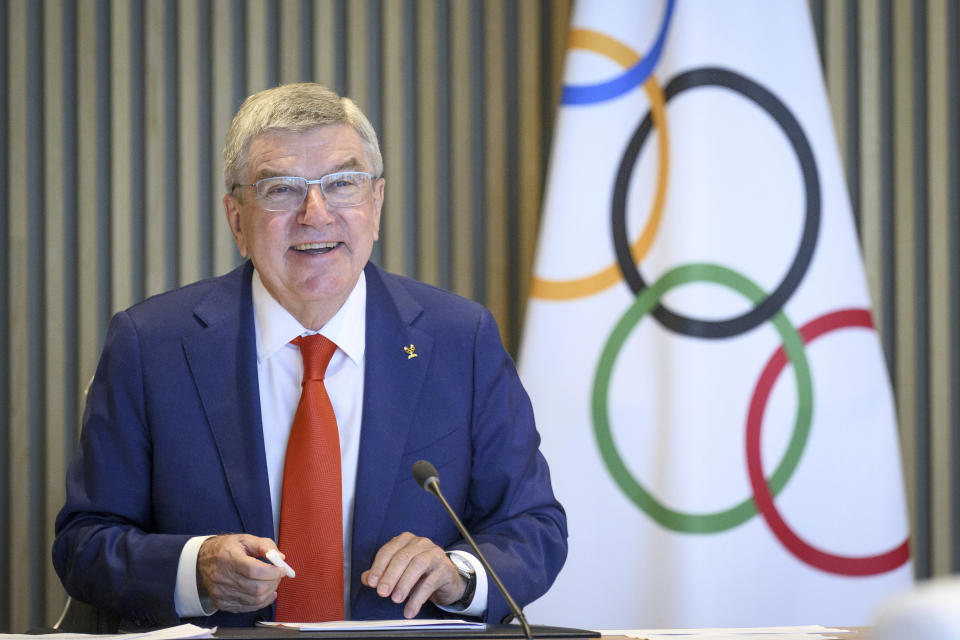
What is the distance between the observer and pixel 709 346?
2873 mm

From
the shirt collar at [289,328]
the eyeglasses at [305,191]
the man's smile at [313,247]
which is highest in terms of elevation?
the eyeglasses at [305,191]

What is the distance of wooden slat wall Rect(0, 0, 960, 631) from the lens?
11.0 ft

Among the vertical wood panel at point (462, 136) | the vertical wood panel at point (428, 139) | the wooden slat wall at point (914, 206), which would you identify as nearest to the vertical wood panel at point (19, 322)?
the vertical wood panel at point (428, 139)

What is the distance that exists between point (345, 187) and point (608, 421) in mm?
1192

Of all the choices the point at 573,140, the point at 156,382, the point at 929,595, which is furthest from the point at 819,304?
the point at 929,595

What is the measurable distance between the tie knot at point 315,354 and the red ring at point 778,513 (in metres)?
1.32

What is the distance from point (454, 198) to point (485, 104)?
12.0 inches

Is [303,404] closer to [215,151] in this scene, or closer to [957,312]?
[215,151]

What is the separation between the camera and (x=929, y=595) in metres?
0.49

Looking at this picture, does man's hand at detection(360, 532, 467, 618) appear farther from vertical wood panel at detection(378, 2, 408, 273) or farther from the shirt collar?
vertical wood panel at detection(378, 2, 408, 273)

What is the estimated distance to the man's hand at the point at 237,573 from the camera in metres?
1.60

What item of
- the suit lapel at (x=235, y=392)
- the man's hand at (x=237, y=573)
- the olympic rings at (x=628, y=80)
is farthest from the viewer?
the olympic rings at (x=628, y=80)

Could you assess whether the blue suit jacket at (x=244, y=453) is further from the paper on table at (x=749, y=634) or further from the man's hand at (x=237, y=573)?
the paper on table at (x=749, y=634)

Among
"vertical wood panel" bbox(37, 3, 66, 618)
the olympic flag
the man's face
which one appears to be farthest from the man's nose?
"vertical wood panel" bbox(37, 3, 66, 618)
